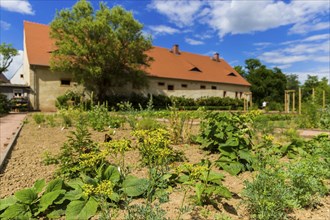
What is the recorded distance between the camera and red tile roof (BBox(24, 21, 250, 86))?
65.5 ft

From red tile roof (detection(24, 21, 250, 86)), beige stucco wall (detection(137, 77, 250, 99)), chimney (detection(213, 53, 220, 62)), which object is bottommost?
beige stucco wall (detection(137, 77, 250, 99))

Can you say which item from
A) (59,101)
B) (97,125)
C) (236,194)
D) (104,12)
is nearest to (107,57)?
(104,12)

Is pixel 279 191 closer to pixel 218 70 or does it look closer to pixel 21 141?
pixel 21 141

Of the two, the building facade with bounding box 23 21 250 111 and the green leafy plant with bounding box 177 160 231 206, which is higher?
the building facade with bounding box 23 21 250 111

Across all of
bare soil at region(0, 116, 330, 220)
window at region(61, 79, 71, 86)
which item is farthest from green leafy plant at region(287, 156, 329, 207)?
window at region(61, 79, 71, 86)

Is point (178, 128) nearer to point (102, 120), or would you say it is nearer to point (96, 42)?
point (102, 120)

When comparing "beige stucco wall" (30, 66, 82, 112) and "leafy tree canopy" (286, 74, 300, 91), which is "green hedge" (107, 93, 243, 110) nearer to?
"beige stucco wall" (30, 66, 82, 112)

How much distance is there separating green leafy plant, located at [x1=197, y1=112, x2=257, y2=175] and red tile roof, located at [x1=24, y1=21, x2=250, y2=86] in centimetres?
1757

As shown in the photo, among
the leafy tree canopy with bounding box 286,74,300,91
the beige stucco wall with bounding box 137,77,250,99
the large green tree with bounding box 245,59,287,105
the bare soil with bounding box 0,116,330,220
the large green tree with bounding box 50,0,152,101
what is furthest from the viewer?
the leafy tree canopy with bounding box 286,74,300,91

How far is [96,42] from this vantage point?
18.3m

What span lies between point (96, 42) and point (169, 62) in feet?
34.4

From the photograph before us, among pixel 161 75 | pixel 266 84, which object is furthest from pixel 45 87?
pixel 266 84

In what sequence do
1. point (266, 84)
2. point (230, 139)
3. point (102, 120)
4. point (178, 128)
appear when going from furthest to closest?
1. point (266, 84)
2. point (102, 120)
3. point (178, 128)
4. point (230, 139)

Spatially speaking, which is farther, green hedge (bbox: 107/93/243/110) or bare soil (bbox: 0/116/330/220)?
green hedge (bbox: 107/93/243/110)
